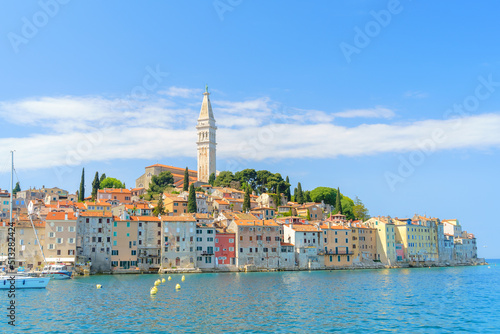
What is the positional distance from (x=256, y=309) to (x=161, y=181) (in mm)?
80566

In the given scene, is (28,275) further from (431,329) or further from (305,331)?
(431,329)

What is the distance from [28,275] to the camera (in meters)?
45.8

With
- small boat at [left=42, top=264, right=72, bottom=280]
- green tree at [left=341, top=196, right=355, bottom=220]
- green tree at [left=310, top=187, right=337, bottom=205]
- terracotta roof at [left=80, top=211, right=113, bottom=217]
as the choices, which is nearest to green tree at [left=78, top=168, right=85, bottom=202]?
terracotta roof at [left=80, top=211, right=113, bottom=217]

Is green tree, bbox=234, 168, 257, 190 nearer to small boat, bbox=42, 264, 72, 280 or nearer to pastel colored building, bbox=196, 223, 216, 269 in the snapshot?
pastel colored building, bbox=196, 223, 216, 269

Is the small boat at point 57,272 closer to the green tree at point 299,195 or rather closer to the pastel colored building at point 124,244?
the pastel colored building at point 124,244

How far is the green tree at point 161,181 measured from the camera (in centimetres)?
10881

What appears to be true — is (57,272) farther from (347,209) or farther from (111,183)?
(347,209)

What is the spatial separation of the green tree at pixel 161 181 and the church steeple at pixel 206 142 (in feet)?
53.2

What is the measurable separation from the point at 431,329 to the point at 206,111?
354ft

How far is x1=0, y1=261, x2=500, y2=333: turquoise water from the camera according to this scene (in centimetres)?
2588

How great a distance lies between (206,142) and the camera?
12800cm

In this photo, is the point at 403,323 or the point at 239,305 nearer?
the point at 403,323

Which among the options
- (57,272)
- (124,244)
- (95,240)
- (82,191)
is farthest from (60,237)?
(82,191)

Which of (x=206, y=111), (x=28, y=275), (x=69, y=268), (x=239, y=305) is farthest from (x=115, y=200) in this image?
(x=239, y=305)
